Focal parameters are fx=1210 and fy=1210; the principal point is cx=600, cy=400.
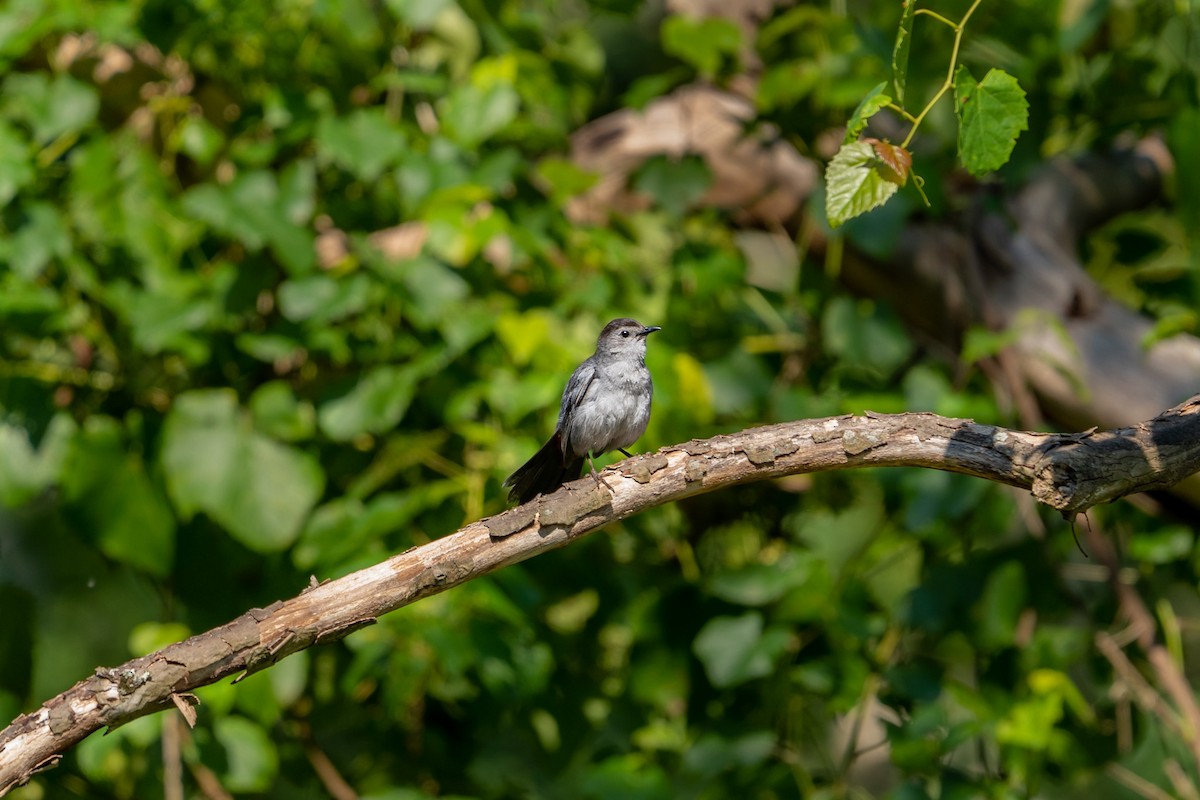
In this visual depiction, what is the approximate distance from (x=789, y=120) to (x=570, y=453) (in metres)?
1.57

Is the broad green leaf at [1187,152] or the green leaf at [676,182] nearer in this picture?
the broad green leaf at [1187,152]

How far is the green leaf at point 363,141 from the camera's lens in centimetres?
374

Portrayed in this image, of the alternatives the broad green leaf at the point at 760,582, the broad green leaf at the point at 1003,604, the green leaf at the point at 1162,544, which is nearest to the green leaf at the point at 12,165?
the broad green leaf at the point at 760,582

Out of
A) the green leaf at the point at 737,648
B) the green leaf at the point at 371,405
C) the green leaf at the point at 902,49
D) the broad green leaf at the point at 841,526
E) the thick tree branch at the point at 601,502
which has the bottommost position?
the broad green leaf at the point at 841,526

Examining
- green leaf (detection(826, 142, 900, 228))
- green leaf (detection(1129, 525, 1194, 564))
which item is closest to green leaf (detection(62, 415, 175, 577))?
green leaf (detection(826, 142, 900, 228))

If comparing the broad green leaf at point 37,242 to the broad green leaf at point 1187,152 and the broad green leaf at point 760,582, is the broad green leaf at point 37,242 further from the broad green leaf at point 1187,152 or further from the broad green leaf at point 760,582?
the broad green leaf at point 1187,152

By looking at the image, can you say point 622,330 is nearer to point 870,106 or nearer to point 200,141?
point 200,141

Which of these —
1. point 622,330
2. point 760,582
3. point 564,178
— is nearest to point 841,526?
point 760,582

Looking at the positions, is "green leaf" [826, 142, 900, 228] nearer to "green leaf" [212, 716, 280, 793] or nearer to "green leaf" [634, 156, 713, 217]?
"green leaf" [634, 156, 713, 217]

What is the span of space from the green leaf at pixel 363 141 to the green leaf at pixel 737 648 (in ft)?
5.91

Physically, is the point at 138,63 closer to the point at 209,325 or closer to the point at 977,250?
the point at 209,325

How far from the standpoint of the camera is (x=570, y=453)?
3.48m

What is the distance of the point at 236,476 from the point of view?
3645mm

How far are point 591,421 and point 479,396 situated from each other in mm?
498
